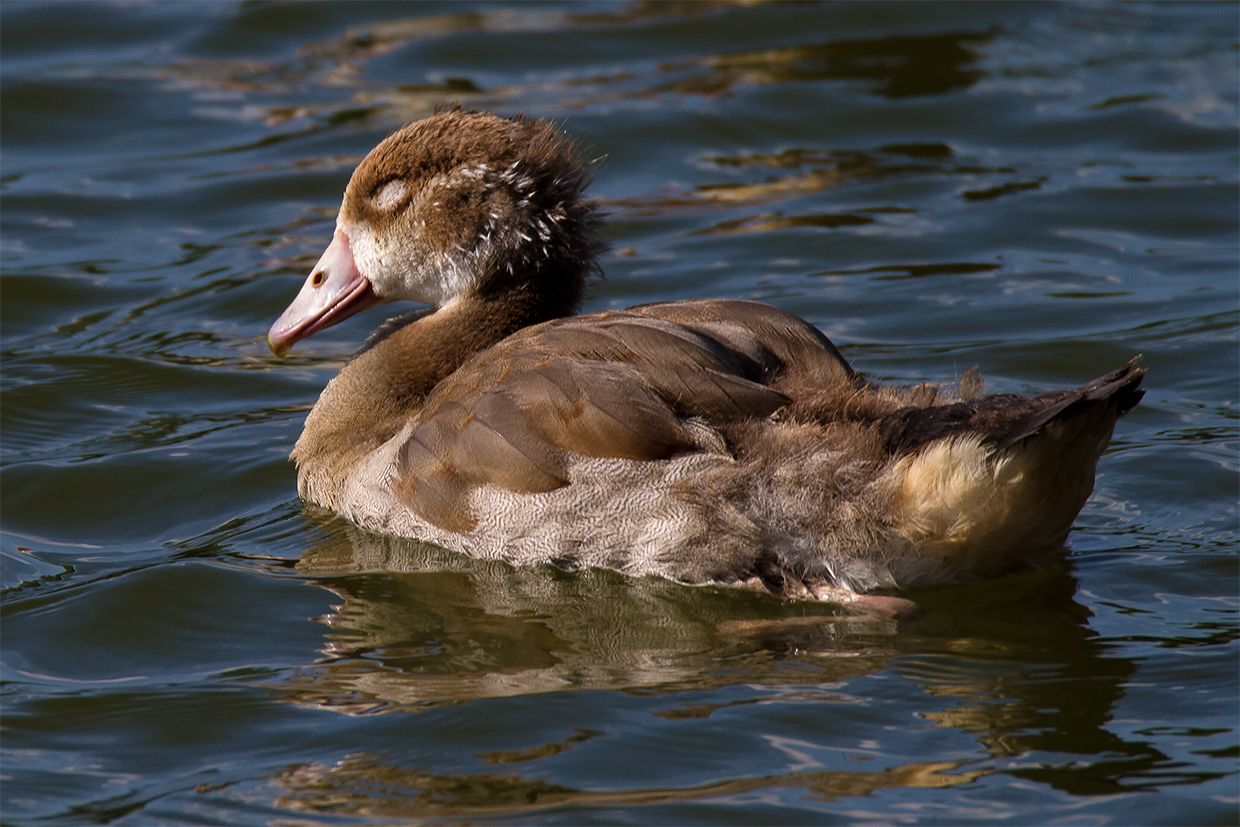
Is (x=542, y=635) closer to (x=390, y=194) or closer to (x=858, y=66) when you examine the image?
(x=390, y=194)

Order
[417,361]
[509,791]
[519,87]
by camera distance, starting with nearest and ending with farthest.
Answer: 1. [509,791]
2. [417,361]
3. [519,87]

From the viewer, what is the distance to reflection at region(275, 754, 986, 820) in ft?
15.3

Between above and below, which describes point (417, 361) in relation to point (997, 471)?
above

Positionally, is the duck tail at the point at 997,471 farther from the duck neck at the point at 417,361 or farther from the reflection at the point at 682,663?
the duck neck at the point at 417,361

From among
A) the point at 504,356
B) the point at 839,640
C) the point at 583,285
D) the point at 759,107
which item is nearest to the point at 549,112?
the point at 759,107

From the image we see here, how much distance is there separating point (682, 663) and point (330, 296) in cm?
252

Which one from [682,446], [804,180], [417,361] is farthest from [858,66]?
[682,446]

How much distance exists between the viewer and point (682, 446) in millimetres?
5582

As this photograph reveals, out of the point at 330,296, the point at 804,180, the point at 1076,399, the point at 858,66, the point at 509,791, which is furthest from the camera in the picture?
the point at 858,66

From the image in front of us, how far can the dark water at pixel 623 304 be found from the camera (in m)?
4.89

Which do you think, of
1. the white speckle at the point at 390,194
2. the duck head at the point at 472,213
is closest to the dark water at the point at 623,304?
the duck head at the point at 472,213

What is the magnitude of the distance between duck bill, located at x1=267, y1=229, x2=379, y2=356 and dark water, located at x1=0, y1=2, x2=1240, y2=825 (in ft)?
2.43

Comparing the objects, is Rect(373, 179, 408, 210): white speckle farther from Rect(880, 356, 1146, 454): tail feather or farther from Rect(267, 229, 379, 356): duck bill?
Rect(880, 356, 1146, 454): tail feather

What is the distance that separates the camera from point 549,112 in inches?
475
